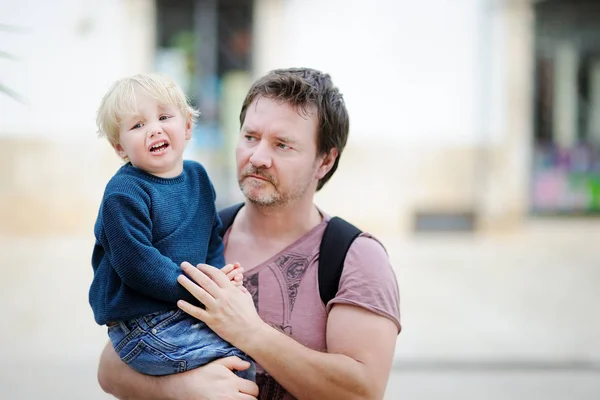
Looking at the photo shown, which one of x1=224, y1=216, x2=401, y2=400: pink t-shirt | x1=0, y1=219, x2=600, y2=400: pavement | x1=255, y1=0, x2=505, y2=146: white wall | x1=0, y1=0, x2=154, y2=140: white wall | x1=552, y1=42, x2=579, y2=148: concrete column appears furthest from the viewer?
x1=552, y1=42, x2=579, y2=148: concrete column

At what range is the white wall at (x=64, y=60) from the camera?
11.9 meters

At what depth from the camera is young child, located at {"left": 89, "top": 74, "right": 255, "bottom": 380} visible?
6.86 feet

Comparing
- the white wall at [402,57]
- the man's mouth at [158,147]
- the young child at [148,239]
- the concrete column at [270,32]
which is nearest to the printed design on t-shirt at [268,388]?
the young child at [148,239]

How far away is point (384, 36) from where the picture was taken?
1220 centimetres

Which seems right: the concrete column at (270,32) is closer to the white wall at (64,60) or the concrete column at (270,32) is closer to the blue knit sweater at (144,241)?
the white wall at (64,60)

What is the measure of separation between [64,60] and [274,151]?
1029 cm

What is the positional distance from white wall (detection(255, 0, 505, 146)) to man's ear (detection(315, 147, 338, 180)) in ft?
31.9

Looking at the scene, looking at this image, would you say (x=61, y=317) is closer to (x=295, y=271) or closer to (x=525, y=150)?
(x=295, y=271)

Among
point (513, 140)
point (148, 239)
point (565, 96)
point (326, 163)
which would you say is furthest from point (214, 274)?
point (565, 96)

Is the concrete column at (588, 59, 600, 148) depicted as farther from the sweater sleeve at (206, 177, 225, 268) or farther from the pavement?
the sweater sleeve at (206, 177, 225, 268)

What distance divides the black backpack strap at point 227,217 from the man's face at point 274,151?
0.68ft

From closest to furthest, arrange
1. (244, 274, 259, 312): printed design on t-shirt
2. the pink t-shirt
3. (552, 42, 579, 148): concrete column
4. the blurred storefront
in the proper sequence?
the pink t-shirt → (244, 274, 259, 312): printed design on t-shirt → the blurred storefront → (552, 42, 579, 148): concrete column

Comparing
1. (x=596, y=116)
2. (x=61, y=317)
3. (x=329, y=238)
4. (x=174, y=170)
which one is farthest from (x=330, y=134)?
(x=596, y=116)

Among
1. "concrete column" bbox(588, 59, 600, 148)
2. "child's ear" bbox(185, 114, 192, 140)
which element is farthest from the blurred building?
"child's ear" bbox(185, 114, 192, 140)
